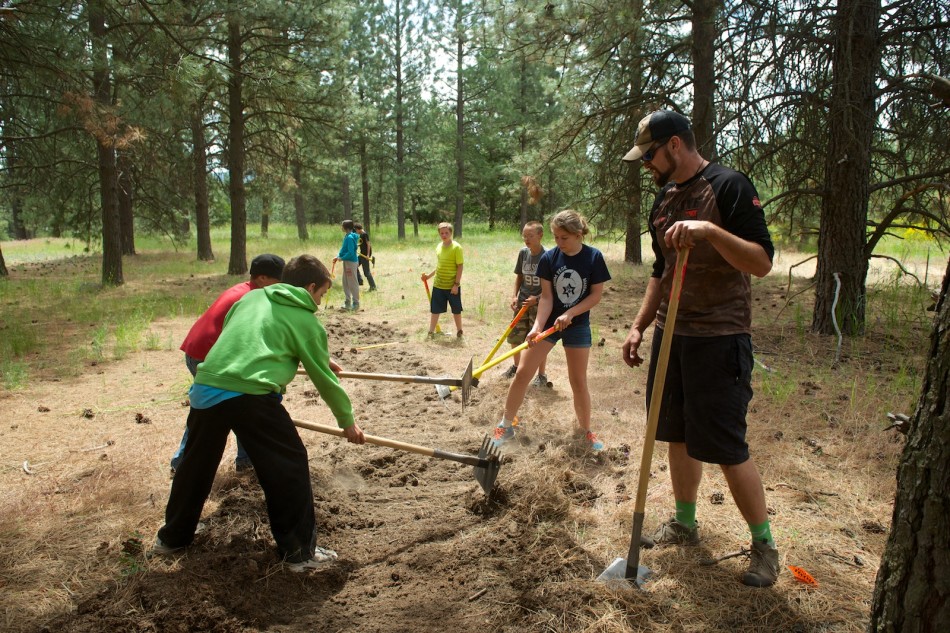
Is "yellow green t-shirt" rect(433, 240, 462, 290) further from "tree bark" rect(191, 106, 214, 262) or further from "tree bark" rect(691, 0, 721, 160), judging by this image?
"tree bark" rect(191, 106, 214, 262)

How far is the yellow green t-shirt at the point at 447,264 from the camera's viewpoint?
8.71 m

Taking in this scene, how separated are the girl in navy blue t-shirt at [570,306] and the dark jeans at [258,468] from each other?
6.33 ft

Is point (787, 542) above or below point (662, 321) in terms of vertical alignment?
below

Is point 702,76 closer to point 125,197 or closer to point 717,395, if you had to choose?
point 717,395

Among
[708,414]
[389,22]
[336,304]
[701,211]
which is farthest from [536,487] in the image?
[389,22]

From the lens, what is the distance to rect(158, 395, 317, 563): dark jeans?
3.15 metres

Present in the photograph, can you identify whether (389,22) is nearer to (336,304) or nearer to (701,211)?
A: (336,304)

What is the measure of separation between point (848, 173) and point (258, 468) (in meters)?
7.80

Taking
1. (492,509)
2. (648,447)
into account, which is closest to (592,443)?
(492,509)

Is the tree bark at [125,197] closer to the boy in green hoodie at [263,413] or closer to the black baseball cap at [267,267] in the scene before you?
the black baseball cap at [267,267]

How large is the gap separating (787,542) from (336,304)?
1029 centimetres

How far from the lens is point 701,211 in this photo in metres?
2.91

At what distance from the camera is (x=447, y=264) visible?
878 cm

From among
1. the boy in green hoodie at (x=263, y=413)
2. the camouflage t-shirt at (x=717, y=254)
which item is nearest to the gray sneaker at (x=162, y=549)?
the boy in green hoodie at (x=263, y=413)
